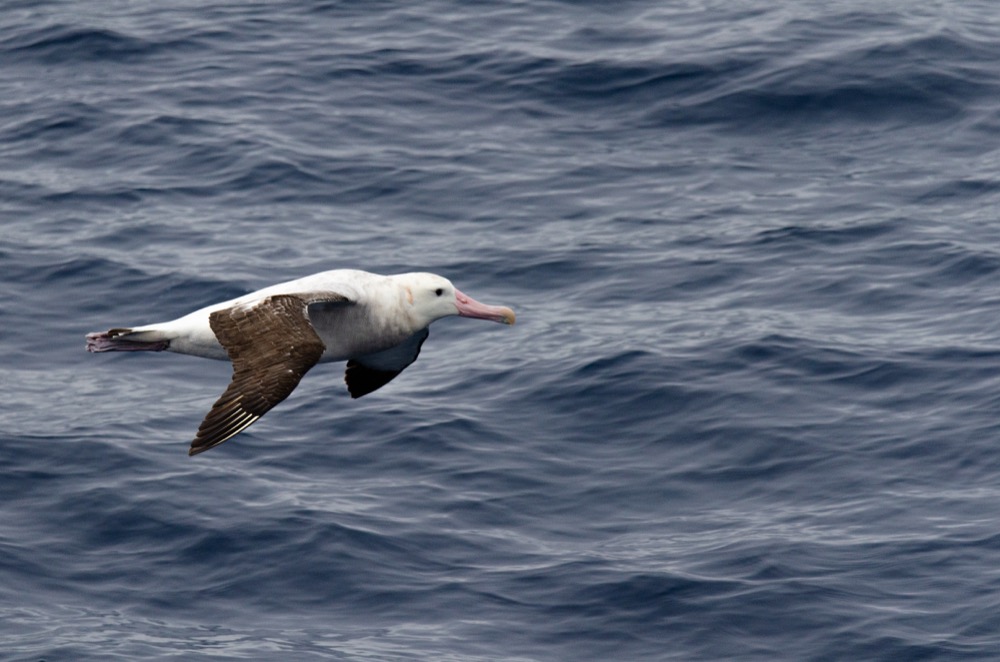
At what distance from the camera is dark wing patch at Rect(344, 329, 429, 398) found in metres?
15.0

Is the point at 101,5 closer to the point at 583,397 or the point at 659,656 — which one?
the point at 583,397

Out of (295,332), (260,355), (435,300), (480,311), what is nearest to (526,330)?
(480,311)

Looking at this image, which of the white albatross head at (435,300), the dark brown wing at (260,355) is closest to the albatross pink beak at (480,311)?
the white albatross head at (435,300)

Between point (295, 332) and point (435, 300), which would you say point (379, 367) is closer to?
point (435, 300)

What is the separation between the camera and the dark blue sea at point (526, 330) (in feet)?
53.3

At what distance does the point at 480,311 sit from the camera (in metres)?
14.4

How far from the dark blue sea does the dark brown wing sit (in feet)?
13.1

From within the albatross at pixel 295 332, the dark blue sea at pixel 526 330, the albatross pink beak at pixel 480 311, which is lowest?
the dark blue sea at pixel 526 330

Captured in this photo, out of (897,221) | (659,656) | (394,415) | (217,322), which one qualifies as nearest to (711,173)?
(897,221)

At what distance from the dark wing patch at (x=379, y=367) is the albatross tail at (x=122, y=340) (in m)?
1.98

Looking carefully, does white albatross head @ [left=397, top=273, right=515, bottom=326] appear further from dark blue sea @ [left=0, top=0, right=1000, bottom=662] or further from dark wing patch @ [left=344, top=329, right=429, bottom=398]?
dark blue sea @ [left=0, top=0, right=1000, bottom=662]

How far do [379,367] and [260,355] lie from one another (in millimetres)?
2500

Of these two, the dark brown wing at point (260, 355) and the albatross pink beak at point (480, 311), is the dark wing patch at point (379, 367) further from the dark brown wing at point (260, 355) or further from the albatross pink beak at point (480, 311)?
the dark brown wing at point (260, 355)

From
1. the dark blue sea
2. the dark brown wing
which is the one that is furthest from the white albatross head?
the dark blue sea
